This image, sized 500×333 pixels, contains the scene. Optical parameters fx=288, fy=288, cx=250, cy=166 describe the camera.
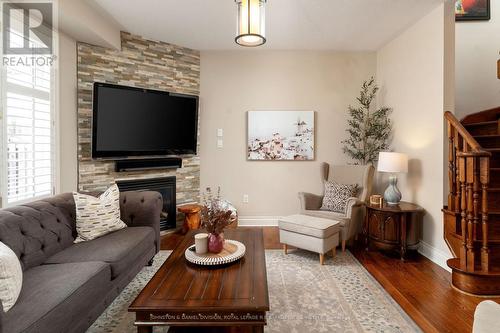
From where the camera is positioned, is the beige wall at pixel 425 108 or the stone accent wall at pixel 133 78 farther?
the stone accent wall at pixel 133 78

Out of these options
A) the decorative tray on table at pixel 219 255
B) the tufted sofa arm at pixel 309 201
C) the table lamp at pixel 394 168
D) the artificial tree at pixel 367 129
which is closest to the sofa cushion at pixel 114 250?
the decorative tray on table at pixel 219 255

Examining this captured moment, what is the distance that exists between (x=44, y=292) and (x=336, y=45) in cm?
447

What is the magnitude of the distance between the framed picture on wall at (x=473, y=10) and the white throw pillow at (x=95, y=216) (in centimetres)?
514

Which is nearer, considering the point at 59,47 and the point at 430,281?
the point at 430,281

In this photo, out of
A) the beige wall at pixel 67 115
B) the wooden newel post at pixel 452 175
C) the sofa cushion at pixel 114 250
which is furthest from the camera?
the beige wall at pixel 67 115

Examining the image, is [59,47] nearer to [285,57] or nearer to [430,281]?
[285,57]

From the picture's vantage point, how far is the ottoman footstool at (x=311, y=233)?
3113 mm

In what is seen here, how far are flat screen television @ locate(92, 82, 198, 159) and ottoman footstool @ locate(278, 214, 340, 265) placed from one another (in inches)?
79.0

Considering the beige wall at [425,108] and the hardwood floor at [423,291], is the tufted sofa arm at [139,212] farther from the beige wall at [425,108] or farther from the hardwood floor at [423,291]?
the beige wall at [425,108]

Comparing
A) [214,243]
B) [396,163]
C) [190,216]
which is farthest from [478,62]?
[190,216]

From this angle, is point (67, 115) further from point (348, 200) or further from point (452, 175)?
point (452, 175)

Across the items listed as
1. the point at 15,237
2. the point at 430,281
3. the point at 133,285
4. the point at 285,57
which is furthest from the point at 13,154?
the point at 430,281

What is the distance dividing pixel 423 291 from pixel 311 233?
112 centimetres

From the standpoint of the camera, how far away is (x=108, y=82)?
3.80m
